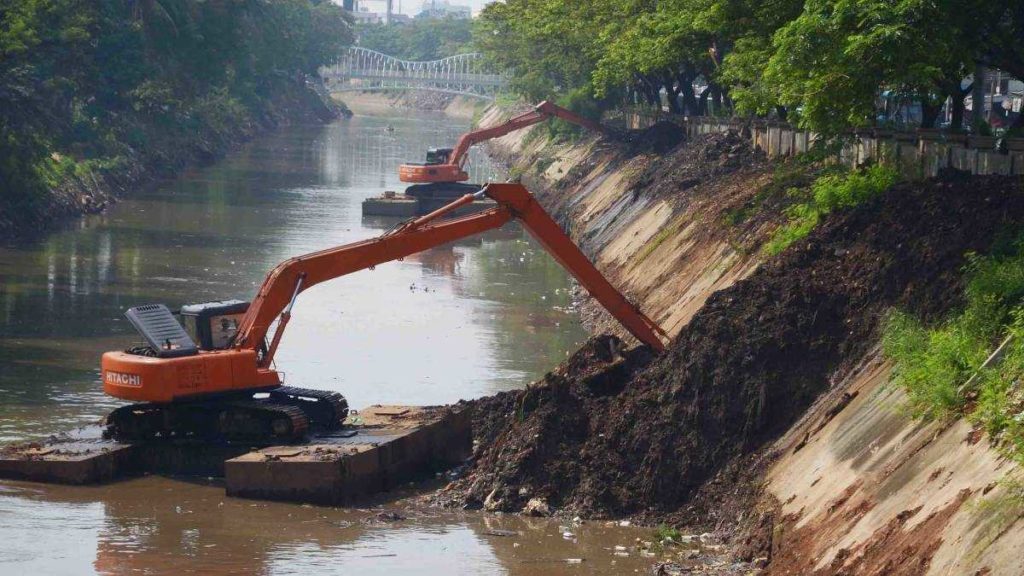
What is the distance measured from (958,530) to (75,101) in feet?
228

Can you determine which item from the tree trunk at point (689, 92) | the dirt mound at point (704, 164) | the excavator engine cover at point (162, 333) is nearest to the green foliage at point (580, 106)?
the tree trunk at point (689, 92)


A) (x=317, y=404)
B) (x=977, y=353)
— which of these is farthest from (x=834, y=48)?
(x=317, y=404)

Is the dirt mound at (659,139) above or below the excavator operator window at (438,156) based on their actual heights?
above

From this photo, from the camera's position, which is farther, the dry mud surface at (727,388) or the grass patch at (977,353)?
the dry mud surface at (727,388)

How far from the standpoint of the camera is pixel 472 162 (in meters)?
110

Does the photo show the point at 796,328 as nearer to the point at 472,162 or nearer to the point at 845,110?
the point at 845,110

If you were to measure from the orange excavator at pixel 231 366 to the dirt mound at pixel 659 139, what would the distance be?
35754mm

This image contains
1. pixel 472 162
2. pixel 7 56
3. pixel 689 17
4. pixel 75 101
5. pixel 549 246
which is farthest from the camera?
pixel 472 162

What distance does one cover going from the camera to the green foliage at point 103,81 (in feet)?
186

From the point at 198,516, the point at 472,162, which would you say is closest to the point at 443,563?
the point at 198,516

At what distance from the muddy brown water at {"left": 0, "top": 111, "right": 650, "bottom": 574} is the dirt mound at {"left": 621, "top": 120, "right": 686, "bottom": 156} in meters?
5.85

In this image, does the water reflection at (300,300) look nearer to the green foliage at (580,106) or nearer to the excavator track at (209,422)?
the excavator track at (209,422)

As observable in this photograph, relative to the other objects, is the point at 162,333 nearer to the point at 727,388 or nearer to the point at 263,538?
the point at 263,538

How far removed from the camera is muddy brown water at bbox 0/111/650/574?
20.8 metres
